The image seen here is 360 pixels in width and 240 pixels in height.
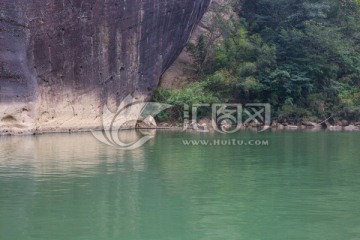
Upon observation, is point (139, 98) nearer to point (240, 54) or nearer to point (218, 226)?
point (240, 54)

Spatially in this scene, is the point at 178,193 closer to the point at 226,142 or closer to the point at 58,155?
the point at 58,155

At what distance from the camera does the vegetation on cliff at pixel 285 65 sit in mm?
23531

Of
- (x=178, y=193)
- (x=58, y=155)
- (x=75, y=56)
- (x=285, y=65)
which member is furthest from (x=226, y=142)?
(x=285, y=65)

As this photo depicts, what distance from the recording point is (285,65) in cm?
Answer: 2400

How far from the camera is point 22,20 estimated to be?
17359mm

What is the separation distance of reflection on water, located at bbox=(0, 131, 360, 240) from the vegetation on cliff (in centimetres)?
967

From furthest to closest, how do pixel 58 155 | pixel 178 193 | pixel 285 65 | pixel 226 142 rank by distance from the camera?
pixel 285 65, pixel 226 142, pixel 58 155, pixel 178 193

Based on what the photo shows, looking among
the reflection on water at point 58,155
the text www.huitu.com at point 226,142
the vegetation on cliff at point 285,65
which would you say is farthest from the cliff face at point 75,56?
the text www.huitu.com at point 226,142

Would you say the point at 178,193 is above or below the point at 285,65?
below

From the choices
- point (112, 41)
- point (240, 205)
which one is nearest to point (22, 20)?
point (112, 41)

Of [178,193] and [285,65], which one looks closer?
[178,193]

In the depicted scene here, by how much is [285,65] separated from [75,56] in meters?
9.00

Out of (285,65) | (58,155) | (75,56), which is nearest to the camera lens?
(58,155)

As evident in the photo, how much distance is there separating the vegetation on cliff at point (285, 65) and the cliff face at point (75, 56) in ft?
9.19
